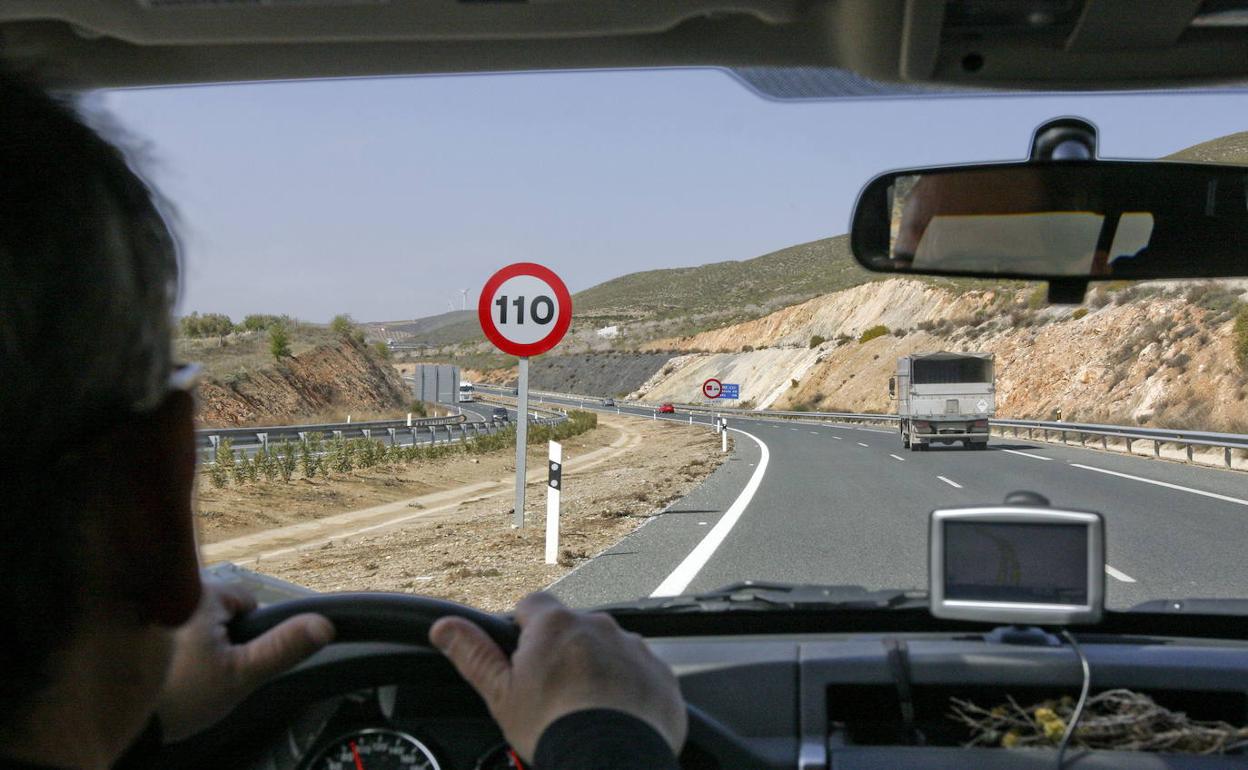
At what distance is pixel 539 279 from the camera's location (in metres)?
10.1

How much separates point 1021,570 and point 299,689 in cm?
151

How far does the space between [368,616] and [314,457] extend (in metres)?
22.9

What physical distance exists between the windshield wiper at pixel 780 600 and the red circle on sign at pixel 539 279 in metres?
6.62

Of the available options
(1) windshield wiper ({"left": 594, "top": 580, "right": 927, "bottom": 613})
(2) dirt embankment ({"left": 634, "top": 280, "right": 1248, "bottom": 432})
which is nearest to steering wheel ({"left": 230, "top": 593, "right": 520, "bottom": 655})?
(1) windshield wiper ({"left": 594, "top": 580, "right": 927, "bottom": 613})

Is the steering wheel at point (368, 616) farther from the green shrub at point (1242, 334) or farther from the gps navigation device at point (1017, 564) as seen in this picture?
the green shrub at point (1242, 334)

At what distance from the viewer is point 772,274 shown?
2621 inches

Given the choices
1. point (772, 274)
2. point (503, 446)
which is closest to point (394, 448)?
point (503, 446)

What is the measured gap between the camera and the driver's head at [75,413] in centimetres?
95

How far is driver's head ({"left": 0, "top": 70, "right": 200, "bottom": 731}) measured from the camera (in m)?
0.95

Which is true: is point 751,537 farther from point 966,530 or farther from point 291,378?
point 291,378

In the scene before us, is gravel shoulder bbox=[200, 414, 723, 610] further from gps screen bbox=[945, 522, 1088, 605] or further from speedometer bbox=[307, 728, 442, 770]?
gps screen bbox=[945, 522, 1088, 605]

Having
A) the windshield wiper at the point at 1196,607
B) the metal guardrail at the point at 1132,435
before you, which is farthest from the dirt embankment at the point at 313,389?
the windshield wiper at the point at 1196,607

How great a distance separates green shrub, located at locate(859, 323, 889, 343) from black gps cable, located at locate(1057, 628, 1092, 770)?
65315 mm

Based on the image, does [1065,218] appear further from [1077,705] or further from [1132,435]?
[1132,435]
